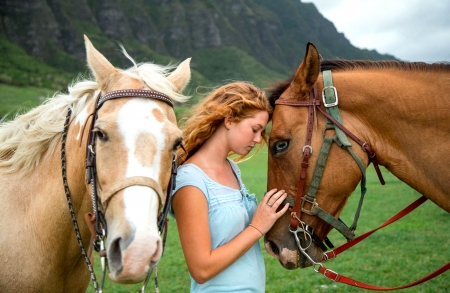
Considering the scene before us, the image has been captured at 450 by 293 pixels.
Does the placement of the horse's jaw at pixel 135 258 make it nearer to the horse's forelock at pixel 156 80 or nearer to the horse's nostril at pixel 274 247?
the horse's forelock at pixel 156 80

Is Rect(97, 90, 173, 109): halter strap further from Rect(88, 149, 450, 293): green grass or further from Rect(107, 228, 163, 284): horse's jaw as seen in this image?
Rect(88, 149, 450, 293): green grass

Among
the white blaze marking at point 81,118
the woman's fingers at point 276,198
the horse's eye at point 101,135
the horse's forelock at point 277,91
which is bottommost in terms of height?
the white blaze marking at point 81,118

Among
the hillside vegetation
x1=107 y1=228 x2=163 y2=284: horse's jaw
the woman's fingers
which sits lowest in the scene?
the hillside vegetation

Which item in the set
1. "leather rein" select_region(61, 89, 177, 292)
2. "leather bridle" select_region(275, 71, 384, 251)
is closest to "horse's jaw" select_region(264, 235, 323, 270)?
"leather bridle" select_region(275, 71, 384, 251)

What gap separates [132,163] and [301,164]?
132 cm

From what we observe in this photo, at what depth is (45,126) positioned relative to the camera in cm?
286

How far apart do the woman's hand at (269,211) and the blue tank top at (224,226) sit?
0.12 metres

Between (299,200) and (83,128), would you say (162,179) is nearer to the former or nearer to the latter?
(83,128)

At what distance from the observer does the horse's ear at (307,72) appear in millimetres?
2793

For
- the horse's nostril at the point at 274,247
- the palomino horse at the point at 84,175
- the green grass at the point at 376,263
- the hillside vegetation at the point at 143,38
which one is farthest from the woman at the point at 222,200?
the hillside vegetation at the point at 143,38

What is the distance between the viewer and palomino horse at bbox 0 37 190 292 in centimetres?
199

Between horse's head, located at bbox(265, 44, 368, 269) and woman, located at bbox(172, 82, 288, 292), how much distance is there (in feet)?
0.40

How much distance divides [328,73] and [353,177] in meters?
0.82

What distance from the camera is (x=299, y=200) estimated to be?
290cm
